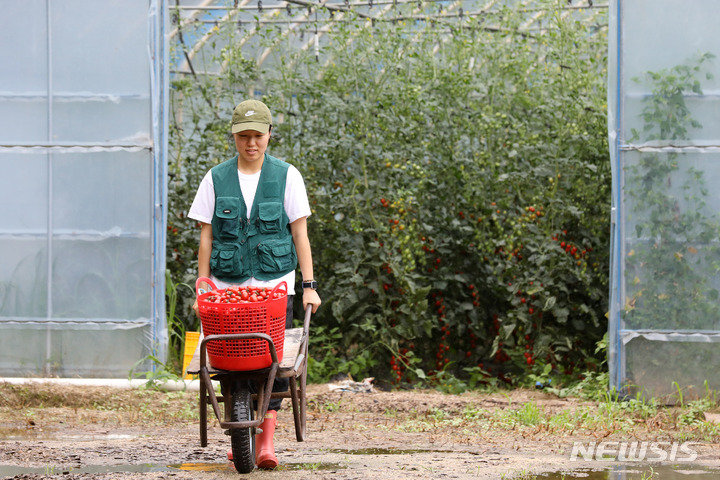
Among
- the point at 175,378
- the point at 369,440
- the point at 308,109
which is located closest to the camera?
the point at 369,440

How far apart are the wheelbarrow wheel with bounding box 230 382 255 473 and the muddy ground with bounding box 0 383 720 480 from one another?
0.07 meters

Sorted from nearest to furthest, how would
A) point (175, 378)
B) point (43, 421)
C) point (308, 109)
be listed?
point (43, 421) < point (175, 378) < point (308, 109)

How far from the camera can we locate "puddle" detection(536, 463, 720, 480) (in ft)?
11.0

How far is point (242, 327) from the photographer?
3029 mm

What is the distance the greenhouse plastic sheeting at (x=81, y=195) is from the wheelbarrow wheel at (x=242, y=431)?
2.57 meters

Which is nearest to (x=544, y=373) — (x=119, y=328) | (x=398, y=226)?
(x=398, y=226)

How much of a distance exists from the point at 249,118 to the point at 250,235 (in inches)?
18.7

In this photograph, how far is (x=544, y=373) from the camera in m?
5.70

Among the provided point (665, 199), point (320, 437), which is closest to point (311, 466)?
point (320, 437)

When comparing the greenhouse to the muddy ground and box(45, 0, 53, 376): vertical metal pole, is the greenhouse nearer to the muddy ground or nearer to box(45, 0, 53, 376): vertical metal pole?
box(45, 0, 53, 376): vertical metal pole

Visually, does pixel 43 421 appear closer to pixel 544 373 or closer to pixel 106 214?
pixel 106 214

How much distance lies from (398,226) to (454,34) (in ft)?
5.09

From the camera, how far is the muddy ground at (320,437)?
3.46m

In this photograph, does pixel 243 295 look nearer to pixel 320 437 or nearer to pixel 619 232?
pixel 320 437
